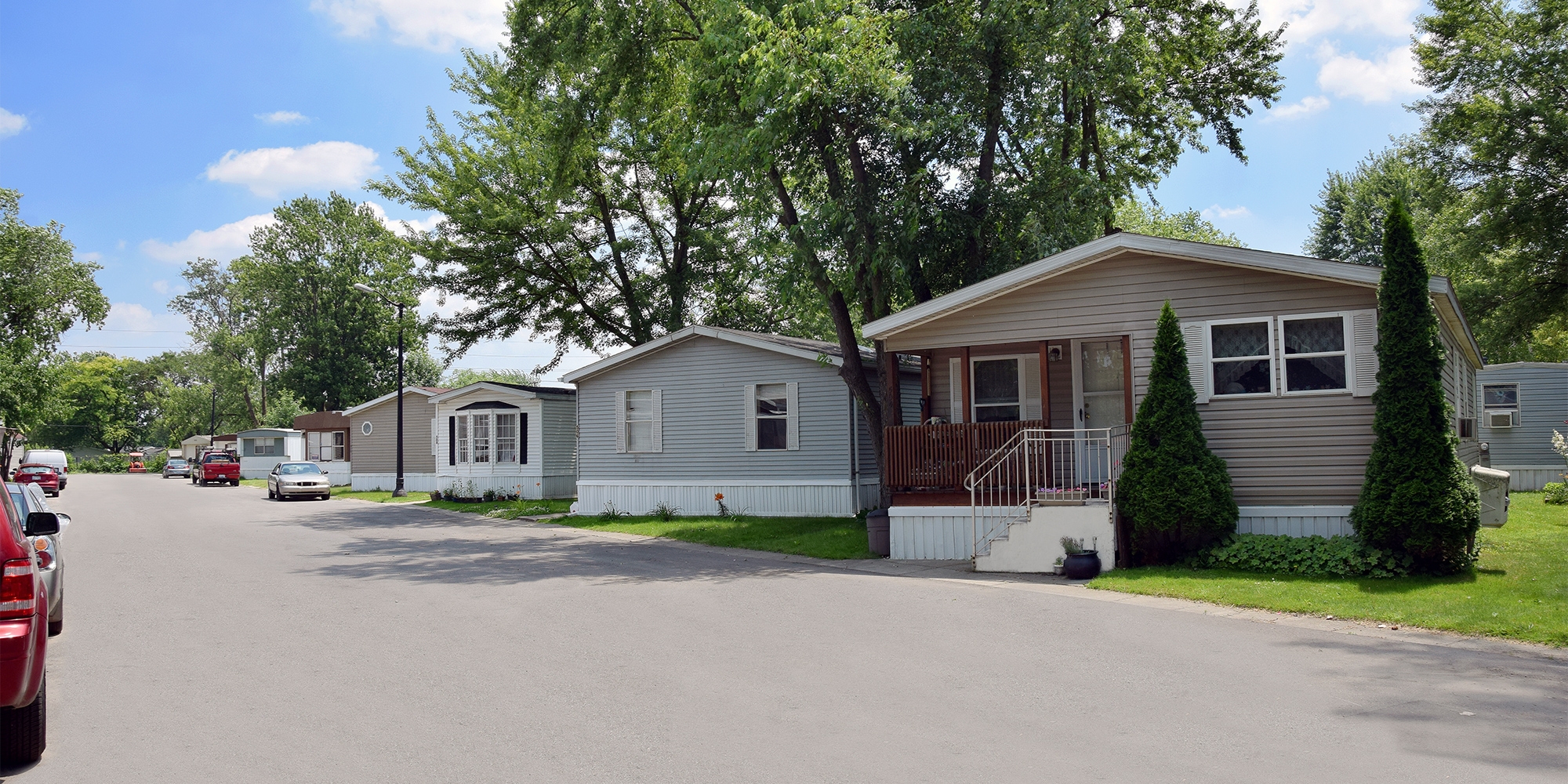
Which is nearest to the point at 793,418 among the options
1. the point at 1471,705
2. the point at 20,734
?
the point at 1471,705

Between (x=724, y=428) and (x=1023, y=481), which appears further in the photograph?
(x=724, y=428)

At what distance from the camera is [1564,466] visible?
83.4 feet

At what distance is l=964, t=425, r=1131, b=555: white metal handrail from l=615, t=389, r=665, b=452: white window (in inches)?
447

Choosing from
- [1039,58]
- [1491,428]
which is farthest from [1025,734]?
[1491,428]

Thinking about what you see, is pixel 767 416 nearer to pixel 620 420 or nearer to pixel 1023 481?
pixel 620 420

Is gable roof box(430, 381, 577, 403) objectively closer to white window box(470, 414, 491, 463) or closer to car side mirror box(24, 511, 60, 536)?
white window box(470, 414, 491, 463)

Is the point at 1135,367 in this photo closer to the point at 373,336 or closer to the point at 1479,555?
the point at 1479,555

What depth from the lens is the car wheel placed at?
5.48 meters

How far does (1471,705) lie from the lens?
662 cm

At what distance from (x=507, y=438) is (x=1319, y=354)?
24635 mm

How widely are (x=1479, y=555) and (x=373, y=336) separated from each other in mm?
59399

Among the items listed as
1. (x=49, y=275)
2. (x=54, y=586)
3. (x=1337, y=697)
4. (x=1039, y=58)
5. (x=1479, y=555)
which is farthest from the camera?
(x=49, y=275)

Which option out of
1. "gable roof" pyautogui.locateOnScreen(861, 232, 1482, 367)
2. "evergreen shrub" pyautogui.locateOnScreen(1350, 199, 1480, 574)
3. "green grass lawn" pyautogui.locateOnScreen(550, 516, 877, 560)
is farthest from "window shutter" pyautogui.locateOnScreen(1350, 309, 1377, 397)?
"green grass lawn" pyautogui.locateOnScreen(550, 516, 877, 560)

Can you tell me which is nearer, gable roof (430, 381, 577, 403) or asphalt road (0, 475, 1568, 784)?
asphalt road (0, 475, 1568, 784)
